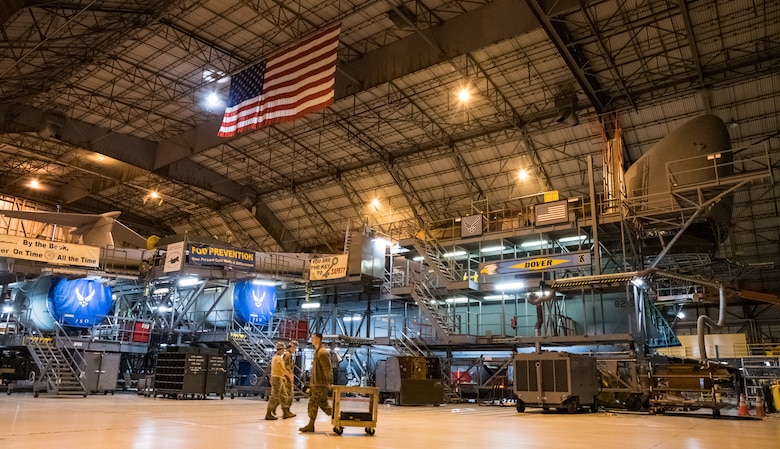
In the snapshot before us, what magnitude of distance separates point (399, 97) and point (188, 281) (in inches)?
570

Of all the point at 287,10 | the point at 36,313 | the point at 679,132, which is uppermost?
the point at 287,10

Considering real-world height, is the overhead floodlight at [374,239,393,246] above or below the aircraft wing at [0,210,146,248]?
below

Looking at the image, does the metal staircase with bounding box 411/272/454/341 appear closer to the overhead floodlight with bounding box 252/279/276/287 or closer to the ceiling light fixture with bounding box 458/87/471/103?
the overhead floodlight with bounding box 252/279/276/287

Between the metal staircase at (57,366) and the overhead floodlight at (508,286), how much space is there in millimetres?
17747

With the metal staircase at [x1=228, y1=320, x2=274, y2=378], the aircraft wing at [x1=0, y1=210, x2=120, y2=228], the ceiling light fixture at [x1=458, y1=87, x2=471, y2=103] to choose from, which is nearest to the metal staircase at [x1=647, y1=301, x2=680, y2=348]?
the ceiling light fixture at [x1=458, y1=87, x2=471, y2=103]

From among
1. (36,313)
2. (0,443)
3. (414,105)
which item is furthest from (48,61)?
(0,443)

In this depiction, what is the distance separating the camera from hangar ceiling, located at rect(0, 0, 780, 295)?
23.1 metres

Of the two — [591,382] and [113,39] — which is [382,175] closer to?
[113,39]

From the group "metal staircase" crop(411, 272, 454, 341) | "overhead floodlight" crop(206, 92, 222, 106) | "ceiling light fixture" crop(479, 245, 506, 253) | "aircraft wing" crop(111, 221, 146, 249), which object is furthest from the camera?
"aircraft wing" crop(111, 221, 146, 249)

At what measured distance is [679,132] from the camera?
21.3m

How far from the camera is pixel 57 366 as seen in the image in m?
22.3

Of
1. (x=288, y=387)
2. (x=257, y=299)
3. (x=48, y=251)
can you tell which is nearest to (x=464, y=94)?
(x=257, y=299)

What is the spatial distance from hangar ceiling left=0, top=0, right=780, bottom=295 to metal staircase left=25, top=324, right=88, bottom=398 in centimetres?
1181

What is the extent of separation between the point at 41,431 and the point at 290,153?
2967cm
